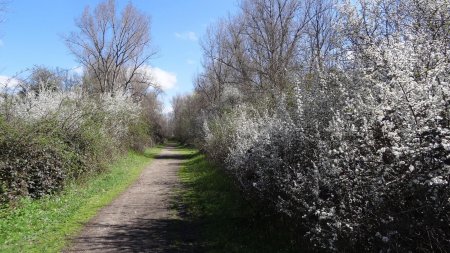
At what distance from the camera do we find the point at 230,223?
31.2 ft

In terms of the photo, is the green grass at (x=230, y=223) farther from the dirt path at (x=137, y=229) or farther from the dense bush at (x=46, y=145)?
the dense bush at (x=46, y=145)

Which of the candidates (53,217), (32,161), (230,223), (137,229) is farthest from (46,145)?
(230,223)

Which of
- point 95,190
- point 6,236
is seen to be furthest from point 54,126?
point 6,236

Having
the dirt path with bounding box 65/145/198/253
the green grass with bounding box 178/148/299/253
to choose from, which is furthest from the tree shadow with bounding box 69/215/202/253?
the green grass with bounding box 178/148/299/253

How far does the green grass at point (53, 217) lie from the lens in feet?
27.1

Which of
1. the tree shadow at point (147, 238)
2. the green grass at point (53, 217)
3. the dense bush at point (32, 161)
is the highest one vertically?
the dense bush at point (32, 161)

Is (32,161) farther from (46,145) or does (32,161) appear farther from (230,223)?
(230,223)

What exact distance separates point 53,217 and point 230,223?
4762mm

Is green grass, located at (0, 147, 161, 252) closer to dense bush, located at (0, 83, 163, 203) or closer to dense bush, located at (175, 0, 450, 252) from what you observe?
dense bush, located at (0, 83, 163, 203)

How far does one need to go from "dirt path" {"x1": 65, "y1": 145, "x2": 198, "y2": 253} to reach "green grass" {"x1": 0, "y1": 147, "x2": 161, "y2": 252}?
1.17 ft

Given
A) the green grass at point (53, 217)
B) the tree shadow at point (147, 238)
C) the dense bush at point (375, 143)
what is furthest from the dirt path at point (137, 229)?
the dense bush at point (375, 143)

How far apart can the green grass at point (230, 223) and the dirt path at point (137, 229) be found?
0.48 m

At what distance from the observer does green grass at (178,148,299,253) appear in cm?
763

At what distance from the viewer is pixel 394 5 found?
843 centimetres
